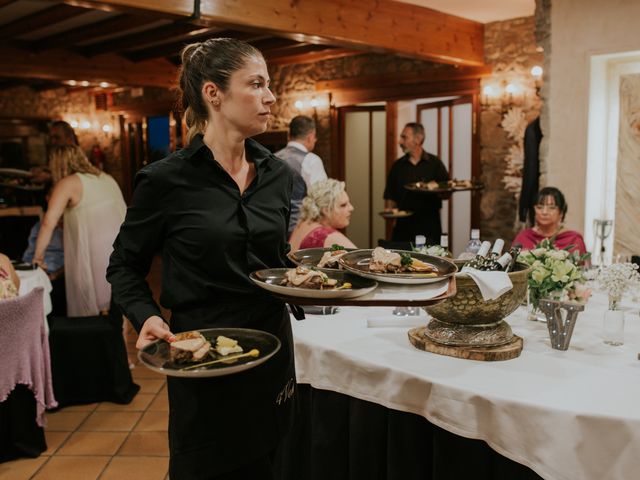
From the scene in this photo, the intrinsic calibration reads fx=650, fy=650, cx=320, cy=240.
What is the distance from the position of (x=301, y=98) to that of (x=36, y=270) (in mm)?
6149

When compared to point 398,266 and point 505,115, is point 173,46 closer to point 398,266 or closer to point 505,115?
point 505,115

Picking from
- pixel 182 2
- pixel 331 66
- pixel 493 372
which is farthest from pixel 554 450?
pixel 331 66

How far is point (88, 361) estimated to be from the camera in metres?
3.83

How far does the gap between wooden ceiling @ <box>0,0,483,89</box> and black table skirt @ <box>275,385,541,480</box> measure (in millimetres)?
3007

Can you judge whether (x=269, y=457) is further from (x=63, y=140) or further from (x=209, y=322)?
(x=63, y=140)

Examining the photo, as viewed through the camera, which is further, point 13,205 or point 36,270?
point 13,205

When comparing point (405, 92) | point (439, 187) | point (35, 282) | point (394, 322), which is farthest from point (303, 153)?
point (405, 92)

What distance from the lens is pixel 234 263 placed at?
1474mm

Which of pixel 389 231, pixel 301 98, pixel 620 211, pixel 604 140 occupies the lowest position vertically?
pixel 389 231

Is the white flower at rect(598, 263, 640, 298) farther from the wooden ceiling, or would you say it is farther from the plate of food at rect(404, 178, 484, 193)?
the plate of food at rect(404, 178, 484, 193)

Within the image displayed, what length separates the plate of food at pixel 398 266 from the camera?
59.9 inches

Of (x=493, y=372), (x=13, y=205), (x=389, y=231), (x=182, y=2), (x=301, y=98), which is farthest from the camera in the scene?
(x=301, y=98)

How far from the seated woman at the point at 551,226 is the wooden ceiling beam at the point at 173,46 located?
491 cm

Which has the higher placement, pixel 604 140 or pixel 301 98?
pixel 301 98
